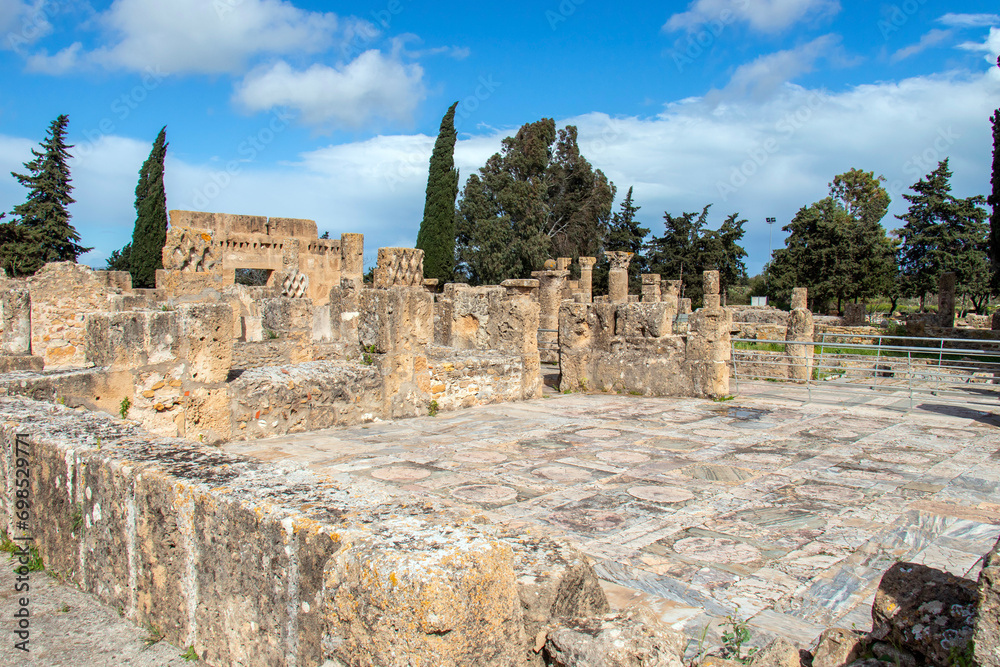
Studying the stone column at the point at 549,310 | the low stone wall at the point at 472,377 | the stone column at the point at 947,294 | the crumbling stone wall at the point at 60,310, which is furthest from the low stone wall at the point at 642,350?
the stone column at the point at 947,294

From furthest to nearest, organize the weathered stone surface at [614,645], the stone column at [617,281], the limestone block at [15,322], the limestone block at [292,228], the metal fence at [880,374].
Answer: the stone column at [617,281] → the limestone block at [292,228] → the metal fence at [880,374] → the limestone block at [15,322] → the weathered stone surface at [614,645]

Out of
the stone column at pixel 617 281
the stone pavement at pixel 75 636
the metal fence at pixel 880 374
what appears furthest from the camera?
the stone column at pixel 617 281

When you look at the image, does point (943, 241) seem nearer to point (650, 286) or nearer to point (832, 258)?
point (832, 258)

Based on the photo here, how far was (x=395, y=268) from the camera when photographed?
27.3ft

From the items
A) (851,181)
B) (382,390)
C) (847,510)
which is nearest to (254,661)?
(847,510)

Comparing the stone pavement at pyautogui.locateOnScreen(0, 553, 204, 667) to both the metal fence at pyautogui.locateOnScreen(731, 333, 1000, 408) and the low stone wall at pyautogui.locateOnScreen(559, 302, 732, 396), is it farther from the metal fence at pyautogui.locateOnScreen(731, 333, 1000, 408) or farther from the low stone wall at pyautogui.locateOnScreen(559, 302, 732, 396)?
the metal fence at pyautogui.locateOnScreen(731, 333, 1000, 408)

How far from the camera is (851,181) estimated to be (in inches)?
2112

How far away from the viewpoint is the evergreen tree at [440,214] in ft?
106

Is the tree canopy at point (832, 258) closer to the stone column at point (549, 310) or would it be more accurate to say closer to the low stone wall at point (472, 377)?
the stone column at point (549, 310)

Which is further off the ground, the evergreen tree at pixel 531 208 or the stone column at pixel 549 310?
the evergreen tree at pixel 531 208

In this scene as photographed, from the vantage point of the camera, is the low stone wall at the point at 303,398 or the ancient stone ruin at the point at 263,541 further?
the low stone wall at the point at 303,398

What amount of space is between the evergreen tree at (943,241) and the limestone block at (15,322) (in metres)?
41.6

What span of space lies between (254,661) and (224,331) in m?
4.69

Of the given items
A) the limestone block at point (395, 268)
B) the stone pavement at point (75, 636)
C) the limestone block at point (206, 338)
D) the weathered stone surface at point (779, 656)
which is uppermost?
the limestone block at point (395, 268)
